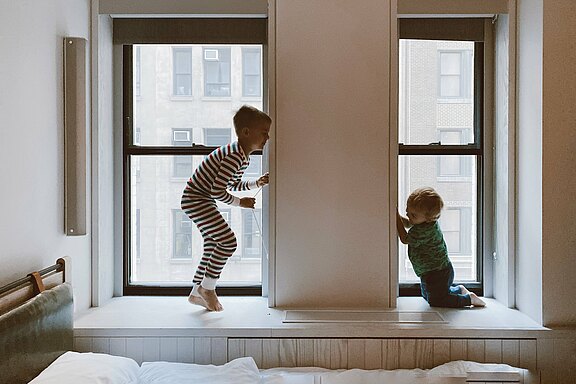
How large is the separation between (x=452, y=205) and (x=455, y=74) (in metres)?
0.64

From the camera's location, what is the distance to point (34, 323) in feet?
7.84

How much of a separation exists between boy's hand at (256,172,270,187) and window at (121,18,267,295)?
0.77ft

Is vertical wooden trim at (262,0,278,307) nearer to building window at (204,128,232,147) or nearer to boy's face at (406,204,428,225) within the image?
building window at (204,128,232,147)

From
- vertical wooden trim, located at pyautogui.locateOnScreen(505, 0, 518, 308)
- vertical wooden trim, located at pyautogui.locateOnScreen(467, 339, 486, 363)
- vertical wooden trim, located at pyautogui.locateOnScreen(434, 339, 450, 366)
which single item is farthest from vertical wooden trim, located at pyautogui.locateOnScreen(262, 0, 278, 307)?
vertical wooden trim, located at pyautogui.locateOnScreen(505, 0, 518, 308)

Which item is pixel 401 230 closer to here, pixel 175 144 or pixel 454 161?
pixel 454 161

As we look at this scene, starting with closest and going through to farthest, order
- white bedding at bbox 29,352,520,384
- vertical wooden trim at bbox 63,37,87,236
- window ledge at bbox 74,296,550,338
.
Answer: white bedding at bbox 29,352,520,384 → window ledge at bbox 74,296,550,338 → vertical wooden trim at bbox 63,37,87,236

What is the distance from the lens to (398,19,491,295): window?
357cm

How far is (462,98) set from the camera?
11.9 ft

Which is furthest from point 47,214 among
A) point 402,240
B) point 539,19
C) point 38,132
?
point 539,19

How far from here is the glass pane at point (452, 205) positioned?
3.61 metres

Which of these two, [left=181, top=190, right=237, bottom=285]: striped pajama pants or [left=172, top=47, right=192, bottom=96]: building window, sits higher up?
[left=172, top=47, right=192, bottom=96]: building window

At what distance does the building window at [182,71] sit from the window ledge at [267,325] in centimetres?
108

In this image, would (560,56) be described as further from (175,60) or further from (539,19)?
(175,60)

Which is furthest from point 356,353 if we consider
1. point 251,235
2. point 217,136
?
point 217,136
